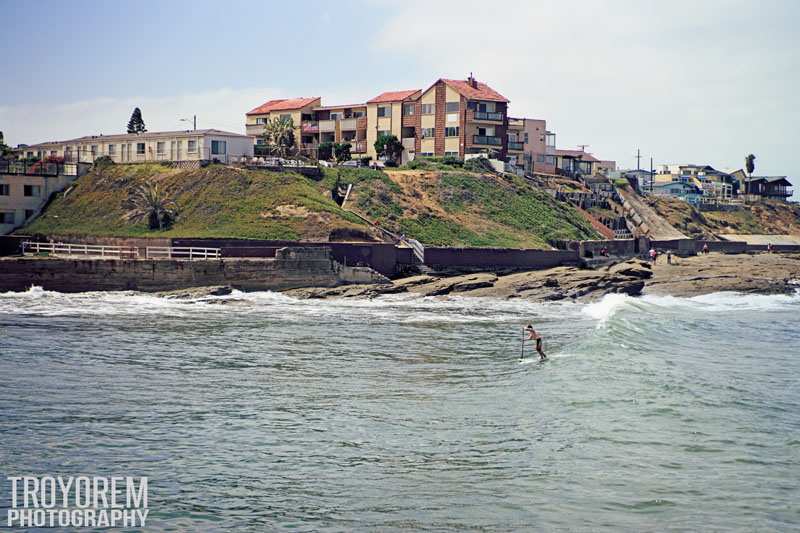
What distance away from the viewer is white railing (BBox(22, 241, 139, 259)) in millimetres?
51469

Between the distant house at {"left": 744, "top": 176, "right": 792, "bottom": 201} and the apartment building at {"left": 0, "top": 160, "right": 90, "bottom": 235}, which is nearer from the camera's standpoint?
the apartment building at {"left": 0, "top": 160, "right": 90, "bottom": 235}

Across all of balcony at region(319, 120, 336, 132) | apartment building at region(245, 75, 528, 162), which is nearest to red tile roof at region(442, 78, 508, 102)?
apartment building at region(245, 75, 528, 162)

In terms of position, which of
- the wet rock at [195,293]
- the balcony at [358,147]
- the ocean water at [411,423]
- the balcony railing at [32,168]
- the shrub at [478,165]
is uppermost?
the balcony at [358,147]

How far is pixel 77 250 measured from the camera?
54.8 m

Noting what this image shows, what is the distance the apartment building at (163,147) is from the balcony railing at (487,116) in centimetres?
2273

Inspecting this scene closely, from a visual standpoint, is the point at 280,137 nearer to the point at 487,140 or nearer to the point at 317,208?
the point at 487,140

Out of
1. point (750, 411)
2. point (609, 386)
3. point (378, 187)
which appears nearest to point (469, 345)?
point (609, 386)

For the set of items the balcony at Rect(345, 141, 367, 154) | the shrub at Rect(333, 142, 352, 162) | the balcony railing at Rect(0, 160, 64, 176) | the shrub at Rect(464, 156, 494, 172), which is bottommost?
the balcony railing at Rect(0, 160, 64, 176)

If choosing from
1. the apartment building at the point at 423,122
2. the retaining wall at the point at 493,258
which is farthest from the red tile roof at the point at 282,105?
the retaining wall at the point at 493,258

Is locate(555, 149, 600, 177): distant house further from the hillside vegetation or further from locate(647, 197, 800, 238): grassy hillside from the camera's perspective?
the hillside vegetation

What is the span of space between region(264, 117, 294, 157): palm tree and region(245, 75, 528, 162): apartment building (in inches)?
76.6

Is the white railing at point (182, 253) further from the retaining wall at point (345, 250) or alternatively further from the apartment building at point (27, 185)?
the apartment building at point (27, 185)

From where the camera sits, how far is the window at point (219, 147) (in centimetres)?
7150

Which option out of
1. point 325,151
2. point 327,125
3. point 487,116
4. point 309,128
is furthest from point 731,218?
point 325,151
